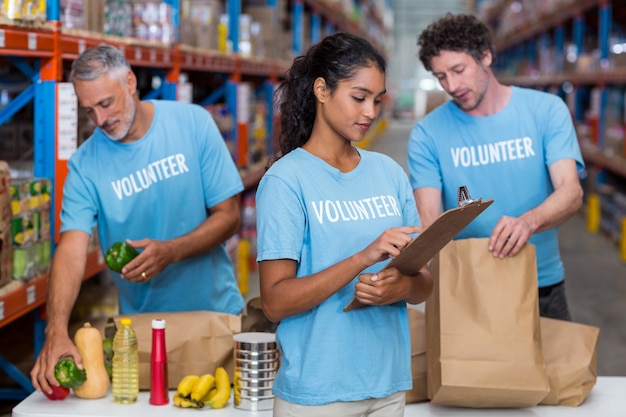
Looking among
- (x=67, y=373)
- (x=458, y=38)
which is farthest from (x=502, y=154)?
(x=67, y=373)

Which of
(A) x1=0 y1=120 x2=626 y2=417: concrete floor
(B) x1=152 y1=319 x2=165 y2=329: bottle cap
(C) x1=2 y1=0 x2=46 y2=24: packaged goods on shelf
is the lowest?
(A) x1=0 y1=120 x2=626 y2=417: concrete floor

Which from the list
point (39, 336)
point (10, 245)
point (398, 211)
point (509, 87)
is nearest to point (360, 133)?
point (398, 211)

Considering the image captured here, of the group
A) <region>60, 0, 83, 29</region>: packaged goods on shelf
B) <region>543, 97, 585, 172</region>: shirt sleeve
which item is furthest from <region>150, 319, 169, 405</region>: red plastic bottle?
<region>60, 0, 83, 29</region>: packaged goods on shelf

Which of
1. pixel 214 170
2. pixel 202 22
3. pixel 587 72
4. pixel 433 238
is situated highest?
pixel 587 72

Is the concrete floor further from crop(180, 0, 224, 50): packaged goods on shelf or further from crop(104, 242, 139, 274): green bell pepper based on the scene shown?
crop(180, 0, 224, 50): packaged goods on shelf

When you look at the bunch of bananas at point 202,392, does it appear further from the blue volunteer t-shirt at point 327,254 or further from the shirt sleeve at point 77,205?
the shirt sleeve at point 77,205

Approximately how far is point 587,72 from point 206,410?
29.6 ft

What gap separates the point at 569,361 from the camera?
2.57m

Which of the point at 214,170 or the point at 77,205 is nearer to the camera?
the point at 77,205

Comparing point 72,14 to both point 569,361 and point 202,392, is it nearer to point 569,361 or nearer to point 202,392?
point 202,392

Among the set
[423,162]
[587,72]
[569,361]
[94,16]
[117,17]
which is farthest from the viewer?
[587,72]

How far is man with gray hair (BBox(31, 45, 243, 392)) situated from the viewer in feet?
9.21

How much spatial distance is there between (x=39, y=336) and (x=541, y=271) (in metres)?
1.91

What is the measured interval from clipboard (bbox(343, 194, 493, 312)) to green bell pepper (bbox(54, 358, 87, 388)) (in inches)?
33.3
